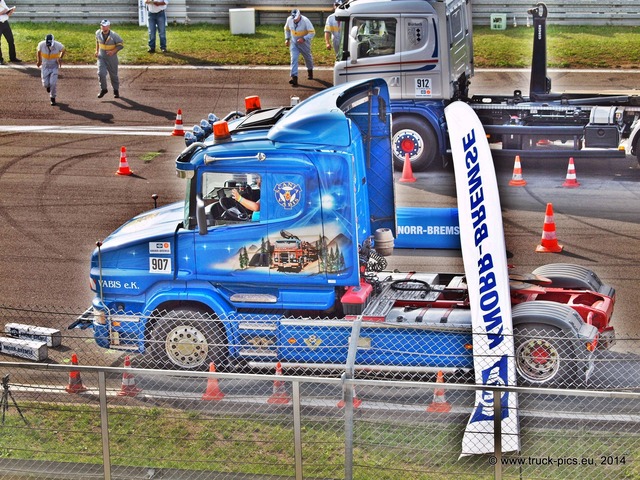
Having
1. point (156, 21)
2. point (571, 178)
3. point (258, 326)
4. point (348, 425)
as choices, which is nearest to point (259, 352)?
point (258, 326)

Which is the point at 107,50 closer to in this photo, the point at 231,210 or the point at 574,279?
the point at 231,210

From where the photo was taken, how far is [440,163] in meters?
20.2

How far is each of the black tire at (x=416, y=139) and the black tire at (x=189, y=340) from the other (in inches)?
354

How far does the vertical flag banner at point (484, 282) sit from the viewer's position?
9.08m

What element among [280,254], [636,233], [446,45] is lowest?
[636,233]

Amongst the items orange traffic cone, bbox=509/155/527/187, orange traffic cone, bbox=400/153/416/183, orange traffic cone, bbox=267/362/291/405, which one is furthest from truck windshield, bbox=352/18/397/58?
orange traffic cone, bbox=267/362/291/405

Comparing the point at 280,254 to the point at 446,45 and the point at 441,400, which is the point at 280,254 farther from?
the point at 446,45

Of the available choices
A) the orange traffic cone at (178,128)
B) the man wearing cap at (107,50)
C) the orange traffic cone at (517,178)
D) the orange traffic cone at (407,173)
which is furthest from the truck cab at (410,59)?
the man wearing cap at (107,50)

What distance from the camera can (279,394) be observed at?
1003cm

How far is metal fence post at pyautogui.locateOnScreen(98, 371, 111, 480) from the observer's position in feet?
27.0

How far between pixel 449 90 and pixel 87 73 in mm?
11258

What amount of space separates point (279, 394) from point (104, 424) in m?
2.13


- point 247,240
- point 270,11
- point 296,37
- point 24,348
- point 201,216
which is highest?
point 270,11

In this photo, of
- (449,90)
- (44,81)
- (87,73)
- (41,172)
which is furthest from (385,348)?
(87,73)
